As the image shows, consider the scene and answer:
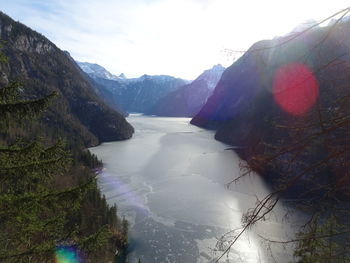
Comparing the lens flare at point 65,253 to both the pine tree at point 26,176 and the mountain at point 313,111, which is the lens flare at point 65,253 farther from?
the mountain at point 313,111

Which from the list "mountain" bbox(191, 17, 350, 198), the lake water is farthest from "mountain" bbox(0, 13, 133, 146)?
"mountain" bbox(191, 17, 350, 198)

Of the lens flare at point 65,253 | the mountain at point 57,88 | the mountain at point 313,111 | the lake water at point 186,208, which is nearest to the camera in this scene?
the mountain at point 313,111

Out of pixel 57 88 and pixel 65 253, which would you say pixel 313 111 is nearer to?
pixel 65 253

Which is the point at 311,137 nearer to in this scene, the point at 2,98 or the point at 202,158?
the point at 2,98

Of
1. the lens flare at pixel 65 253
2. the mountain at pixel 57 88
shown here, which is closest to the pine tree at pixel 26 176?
the lens flare at pixel 65 253

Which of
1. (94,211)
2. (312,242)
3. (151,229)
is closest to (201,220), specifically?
(151,229)

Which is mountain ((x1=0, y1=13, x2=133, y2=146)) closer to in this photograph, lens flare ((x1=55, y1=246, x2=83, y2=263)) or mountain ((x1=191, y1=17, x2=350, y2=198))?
lens flare ((x1=55, y1=246, x2=83, y2=263))
